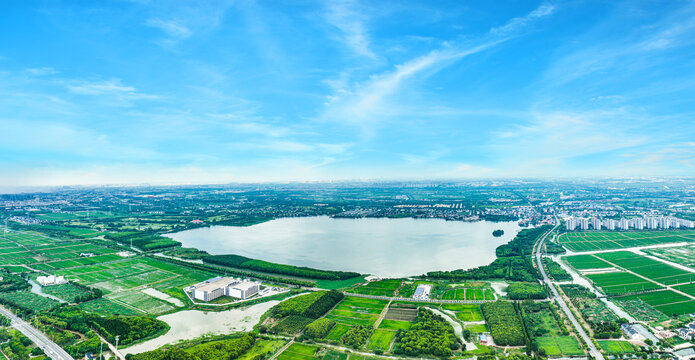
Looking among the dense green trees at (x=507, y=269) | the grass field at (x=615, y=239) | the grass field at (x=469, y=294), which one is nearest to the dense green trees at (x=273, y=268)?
the dense green trees at (x=507, y=269)

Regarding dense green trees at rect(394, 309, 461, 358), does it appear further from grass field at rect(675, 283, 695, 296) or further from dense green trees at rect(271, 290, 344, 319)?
grass field at rect(675, 283, 695, 296)

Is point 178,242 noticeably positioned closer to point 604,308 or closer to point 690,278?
point 604,308

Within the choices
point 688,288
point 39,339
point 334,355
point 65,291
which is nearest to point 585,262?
point 688,288

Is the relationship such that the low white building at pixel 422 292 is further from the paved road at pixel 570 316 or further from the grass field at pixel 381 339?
the paved road at pixel 570 316

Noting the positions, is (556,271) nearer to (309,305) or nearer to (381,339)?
(381,339)

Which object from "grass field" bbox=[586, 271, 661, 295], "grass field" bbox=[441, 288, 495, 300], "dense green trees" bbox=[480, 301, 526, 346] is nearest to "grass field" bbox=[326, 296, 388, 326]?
"grass field" bbox=[441, 288, 495, 300]

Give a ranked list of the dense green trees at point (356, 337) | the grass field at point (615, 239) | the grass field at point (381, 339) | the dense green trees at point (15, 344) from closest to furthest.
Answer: the dense green trees at point (15, 344) < the grass field at point (381, 339) < the dense green trees at point (356, 337) < the grass field at point (615, 239)
